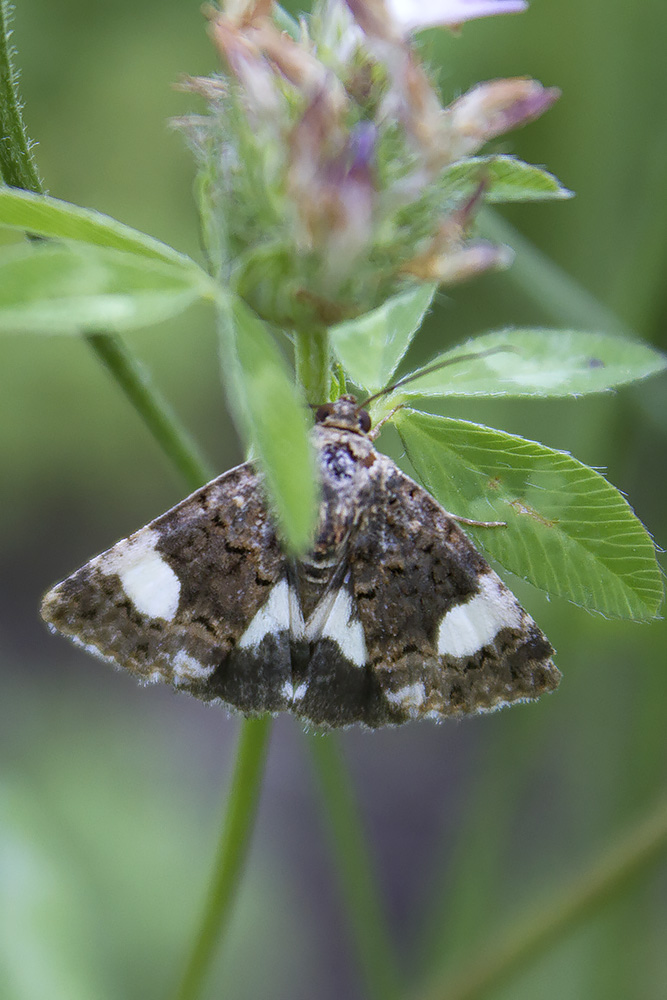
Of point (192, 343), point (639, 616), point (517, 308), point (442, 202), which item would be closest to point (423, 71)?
point (442, 202)

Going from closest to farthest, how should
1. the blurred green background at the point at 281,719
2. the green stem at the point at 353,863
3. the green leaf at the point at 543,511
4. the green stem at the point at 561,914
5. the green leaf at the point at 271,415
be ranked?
the green leaf at the point at 271,415 < the green leaf at the point at 543,511 < the green stem at the point at 561,914 < the green stem at the point at 353,863 < the blurred green background at the point at 281,719

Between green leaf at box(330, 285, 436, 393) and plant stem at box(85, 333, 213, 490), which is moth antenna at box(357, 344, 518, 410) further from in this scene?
plant stem at box(85, 333, 213, 490)

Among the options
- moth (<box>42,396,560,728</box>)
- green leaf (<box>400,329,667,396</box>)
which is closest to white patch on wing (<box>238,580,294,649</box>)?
moth (<box>42,396,560,728</box>)

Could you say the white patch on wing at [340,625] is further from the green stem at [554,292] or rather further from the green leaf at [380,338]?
the green stem at [554,292]

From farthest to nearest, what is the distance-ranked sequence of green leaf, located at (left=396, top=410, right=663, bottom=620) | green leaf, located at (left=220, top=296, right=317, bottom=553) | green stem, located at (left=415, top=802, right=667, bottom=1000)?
green stem, located at (left=415, top=802, right=667, bottom=1000), green leaf, located at (left=396, top=410, right=663, bottom=620), green leaf, located at (left=220, top=296, right=317, bottom=553)

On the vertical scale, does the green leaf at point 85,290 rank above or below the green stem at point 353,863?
above

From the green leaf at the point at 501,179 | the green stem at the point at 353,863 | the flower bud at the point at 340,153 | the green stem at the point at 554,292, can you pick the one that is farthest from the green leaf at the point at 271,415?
the green stem at the point at 554,292
